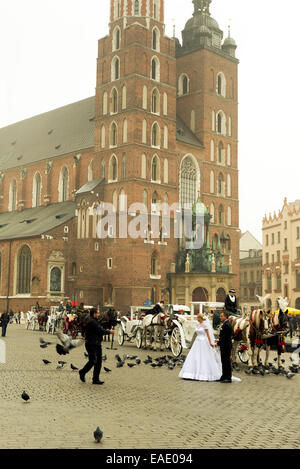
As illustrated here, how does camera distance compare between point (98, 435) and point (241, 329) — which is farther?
point (241, 329)

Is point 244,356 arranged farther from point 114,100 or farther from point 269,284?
point 269,284

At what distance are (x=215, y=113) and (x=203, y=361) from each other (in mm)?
39239

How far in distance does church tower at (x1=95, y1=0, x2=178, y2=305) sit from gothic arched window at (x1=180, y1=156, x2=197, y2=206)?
2009mm

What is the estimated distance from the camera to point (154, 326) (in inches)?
778

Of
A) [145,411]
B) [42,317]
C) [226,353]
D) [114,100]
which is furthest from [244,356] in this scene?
[114,100]

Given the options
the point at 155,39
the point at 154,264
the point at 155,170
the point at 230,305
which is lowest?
the point at 230,305

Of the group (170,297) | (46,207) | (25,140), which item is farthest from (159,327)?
(25,140)

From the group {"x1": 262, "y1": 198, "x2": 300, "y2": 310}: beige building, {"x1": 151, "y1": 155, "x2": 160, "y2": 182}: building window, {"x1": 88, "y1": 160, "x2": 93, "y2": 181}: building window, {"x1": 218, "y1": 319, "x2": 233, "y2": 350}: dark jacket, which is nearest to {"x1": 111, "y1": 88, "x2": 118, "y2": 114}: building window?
{"x1": 151, "y1": 155, "x2": 160, "y2": 182}: building window

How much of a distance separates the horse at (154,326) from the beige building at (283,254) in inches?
1576

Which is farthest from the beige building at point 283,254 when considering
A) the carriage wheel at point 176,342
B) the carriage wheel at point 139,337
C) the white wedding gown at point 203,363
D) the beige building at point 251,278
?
the white wedding gown at point 203,363

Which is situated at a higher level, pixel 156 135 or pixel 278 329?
pixel 156 135

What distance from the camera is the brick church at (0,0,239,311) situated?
42.4m

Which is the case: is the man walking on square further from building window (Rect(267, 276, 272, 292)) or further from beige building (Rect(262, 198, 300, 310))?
building window (Rect(267, 276, 272, 292))
